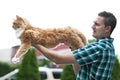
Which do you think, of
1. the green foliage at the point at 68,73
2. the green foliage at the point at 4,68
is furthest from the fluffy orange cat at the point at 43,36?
the green foliage at the point at 4,68

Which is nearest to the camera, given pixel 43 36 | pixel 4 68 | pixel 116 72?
pixel 43 36

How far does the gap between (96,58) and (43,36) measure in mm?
351

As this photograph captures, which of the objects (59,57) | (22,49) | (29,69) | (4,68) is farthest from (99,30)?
(4,68)

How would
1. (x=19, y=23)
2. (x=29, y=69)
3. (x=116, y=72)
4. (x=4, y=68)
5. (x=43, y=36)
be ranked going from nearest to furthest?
(x=19, y=23) < (x=43, y=36) < (x=116, y=72) < (x=29, y=69) < (x=4, y=68)

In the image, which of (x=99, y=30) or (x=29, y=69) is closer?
(x=99, y=30)

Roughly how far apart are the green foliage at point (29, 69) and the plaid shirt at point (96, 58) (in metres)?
12.1

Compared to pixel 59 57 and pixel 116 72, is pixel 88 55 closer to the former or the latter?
pixel 59 57

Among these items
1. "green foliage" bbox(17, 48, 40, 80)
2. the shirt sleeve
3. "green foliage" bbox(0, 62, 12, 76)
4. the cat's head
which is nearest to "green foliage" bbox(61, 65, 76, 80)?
"green foliage" bbox(17, 48, 40, 80)

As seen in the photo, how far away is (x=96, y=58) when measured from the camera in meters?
2.82

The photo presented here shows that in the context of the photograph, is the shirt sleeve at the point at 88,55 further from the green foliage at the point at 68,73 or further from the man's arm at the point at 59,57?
the green foliage at the point at 68,73

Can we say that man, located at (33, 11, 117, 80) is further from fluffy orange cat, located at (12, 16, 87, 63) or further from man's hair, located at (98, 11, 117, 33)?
fluffy orange cat, located at (12, 16, 87, 63)

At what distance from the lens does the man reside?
2807 mm

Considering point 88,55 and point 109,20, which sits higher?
point 109,20

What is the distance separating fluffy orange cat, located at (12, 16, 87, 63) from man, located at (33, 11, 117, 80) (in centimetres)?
11
